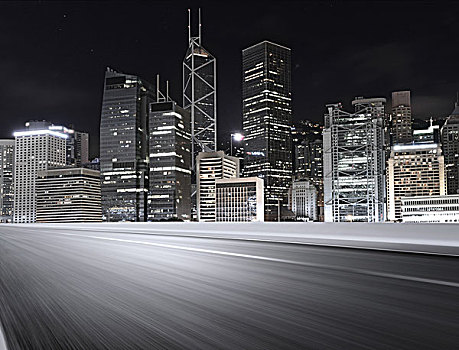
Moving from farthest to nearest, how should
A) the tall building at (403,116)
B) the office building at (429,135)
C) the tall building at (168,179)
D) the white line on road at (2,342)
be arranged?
the tall building at (168,179)
the tall building at (403,116)
the office building at (429,135)
the white line on road at (2,342)

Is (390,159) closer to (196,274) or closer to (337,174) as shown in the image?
(337,174)

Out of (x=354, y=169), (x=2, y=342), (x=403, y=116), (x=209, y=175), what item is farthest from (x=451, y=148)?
Answer: (x=2, y=342)

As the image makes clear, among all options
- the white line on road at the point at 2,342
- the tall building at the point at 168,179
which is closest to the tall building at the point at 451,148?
the tall building at the point at 168,179

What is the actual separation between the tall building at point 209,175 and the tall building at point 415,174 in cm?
8208

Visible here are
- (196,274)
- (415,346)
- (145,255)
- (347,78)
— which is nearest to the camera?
(415,346)

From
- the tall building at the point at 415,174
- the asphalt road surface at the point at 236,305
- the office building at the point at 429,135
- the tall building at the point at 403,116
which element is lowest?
the asphalt road surface at the point at 236,305

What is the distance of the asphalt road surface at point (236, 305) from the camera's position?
286 centimetres

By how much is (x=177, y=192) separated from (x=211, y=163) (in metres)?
18.3

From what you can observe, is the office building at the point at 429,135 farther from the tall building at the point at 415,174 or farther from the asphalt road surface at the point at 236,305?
the asphalt road surface at the point at 236,305

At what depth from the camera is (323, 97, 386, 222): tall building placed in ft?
313

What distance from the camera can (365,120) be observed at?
9544 centimetres

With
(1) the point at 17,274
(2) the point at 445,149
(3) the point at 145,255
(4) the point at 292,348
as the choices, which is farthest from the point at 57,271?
(2) the point at 445,149

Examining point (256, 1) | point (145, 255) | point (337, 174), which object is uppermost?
point (256, 1)

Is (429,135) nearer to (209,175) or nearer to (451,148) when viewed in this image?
(451,148)
